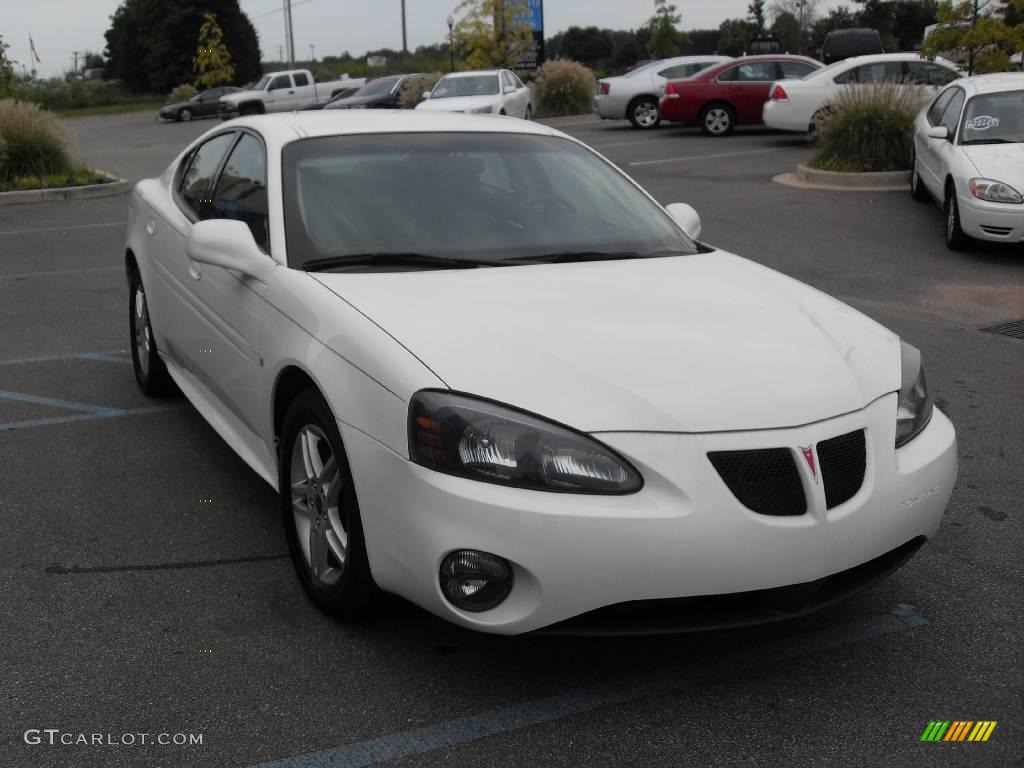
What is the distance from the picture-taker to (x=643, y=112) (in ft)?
86.1

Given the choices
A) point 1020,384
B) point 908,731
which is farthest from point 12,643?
point 1020,384

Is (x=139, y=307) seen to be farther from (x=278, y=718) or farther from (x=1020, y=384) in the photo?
(x=1020, y=384)

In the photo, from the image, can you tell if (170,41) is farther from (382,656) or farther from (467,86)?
(382,656)

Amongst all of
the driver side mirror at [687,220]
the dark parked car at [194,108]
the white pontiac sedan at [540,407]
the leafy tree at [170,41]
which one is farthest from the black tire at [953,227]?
the leafy tree at [170,41]

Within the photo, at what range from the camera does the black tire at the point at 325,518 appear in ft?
10.8

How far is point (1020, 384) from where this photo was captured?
20.8ft

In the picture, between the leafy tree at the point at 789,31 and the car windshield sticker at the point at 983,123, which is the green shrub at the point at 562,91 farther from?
the leafy tree at the point at 789,31

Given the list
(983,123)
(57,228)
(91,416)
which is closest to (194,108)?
(57,228)

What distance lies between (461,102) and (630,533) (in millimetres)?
22750

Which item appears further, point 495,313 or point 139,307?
point 139,307

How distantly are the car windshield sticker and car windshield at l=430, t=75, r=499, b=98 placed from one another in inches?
615

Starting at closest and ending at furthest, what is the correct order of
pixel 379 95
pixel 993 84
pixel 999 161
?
pixel 999 161, pixel 993 84, pixel 379 95

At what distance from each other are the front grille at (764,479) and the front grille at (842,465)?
0.30ft

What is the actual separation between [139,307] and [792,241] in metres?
7.06
